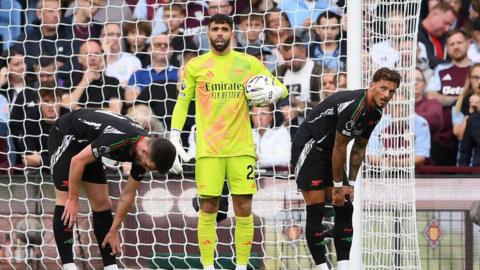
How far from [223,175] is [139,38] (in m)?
2.98

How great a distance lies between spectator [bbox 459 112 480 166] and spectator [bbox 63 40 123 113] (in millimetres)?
3343

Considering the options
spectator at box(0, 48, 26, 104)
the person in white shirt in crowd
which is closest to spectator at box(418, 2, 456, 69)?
the person in white shirt in crowd

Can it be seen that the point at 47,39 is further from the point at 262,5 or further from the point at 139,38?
the point at 262,5

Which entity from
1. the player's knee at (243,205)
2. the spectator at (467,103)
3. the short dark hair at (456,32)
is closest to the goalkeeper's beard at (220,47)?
the player's knee at (243,205)

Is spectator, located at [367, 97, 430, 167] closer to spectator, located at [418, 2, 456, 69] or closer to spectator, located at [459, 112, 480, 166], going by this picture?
spectator, located at [459, 112, 480, 166]

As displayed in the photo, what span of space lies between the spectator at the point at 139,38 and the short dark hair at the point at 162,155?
4156 millimetres

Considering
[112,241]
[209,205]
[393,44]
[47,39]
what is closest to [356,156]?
[209,205]

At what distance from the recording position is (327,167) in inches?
382

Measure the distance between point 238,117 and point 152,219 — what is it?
2112 millimetres

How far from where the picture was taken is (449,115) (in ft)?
40.8

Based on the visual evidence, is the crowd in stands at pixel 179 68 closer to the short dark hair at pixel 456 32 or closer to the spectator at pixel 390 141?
the short dark hair at pixel 456 32

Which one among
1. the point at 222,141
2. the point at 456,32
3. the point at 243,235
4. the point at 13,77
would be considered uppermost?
the point at 456,32

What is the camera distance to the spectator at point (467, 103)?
40.5 ft

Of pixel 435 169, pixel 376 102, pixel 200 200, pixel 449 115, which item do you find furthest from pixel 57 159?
pixel 449 115
